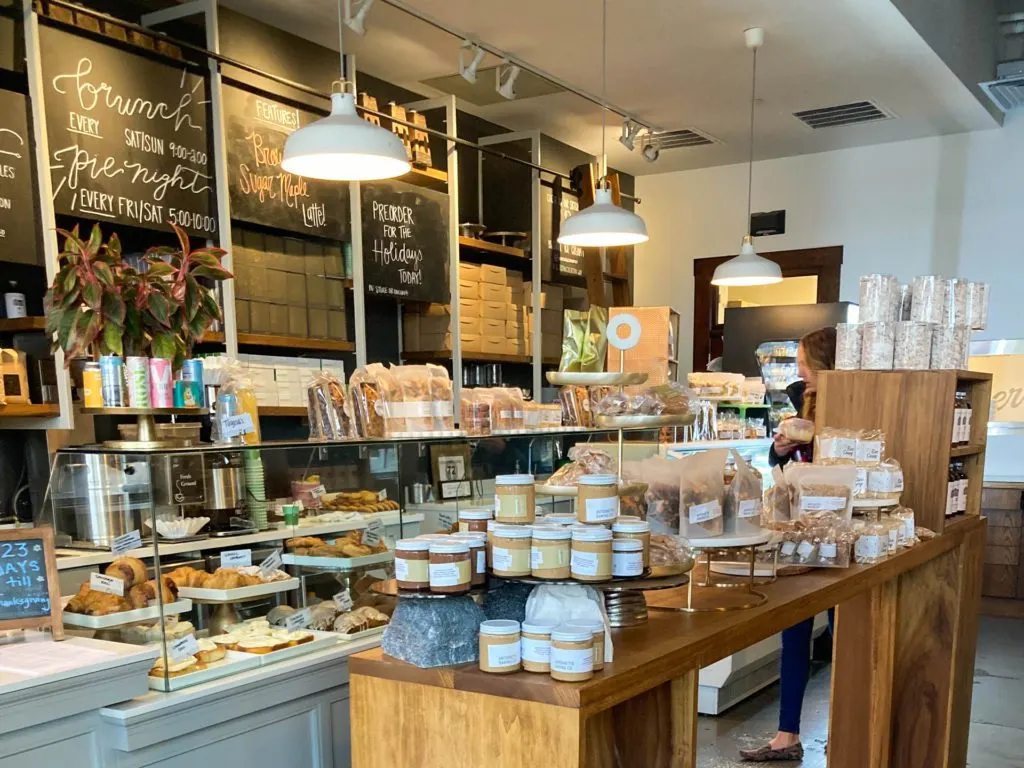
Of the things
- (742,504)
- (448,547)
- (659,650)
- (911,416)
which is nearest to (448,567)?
(448,547)

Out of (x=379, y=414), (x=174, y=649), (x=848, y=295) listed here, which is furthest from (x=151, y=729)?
(x=848, y=295)

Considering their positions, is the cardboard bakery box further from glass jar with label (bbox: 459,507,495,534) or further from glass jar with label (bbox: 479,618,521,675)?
glass jar with label (bbox: 479,618,521,675)

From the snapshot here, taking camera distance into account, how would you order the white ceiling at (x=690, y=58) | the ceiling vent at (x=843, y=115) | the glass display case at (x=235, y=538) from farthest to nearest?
the ceiling vent at (x=843, y=115)
the white ceiling at (x=690, y=58)
the glass display case at (x=235, y=538)

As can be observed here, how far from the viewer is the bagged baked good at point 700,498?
5.94 feet

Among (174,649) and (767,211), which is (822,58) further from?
(174,649)

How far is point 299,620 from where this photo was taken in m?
2.21

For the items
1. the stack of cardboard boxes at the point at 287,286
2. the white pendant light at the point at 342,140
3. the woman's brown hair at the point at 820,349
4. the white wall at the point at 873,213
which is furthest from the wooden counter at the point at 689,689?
the white wall at the point at 873,213

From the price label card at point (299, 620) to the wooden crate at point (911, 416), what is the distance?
5.78 feet

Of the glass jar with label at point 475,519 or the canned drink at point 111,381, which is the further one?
the canned drink at point 111,381

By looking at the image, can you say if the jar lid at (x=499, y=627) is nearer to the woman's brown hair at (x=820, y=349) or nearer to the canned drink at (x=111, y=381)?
the canned drink at (x=111, y=381)

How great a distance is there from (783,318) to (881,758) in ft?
12.0

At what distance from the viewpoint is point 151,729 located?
1.74 m

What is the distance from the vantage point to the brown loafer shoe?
317cm

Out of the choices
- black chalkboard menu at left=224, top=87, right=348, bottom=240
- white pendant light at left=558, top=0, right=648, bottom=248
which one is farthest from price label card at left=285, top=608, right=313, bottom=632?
black chalkboard menu at left=224, top=87, right=348, bottom=240
